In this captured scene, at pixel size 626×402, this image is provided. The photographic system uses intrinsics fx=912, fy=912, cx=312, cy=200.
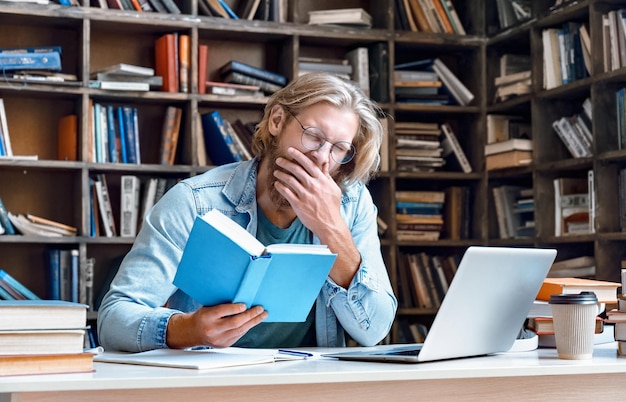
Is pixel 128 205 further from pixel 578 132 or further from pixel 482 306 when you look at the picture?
pixel 482 306

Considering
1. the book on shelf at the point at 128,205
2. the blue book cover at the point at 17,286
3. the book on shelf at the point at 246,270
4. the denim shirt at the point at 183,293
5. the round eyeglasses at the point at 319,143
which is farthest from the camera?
the book on shelf at the point at 128,205

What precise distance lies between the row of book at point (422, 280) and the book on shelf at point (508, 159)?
1.59ft

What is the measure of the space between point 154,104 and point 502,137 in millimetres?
1622

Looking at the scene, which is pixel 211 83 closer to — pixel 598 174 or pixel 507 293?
pixel 598 174

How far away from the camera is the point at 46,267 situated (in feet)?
12.7

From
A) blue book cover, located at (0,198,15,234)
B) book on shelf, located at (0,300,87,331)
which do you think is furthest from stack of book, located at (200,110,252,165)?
book on shelf, located at (0,300,87,331)

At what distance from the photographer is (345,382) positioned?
1.36 meters

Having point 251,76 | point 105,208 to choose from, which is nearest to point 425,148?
point 251,76

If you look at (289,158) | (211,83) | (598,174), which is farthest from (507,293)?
(211,83)

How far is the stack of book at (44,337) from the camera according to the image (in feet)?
4.22

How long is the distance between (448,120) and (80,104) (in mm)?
1809

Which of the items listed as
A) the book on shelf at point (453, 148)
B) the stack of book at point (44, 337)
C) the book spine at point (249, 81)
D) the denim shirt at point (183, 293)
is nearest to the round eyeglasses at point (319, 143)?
the denim shirt at point (183, 293)

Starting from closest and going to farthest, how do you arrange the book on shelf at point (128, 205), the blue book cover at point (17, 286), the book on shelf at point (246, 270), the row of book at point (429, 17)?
the book on shelf at point (246, 270)
the blue book cover at point (17, 286)
the book on shelf at point (128, 205)
the row of book at point (429, 17)

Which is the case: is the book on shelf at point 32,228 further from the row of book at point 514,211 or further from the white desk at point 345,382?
the white desk at point 345,382
